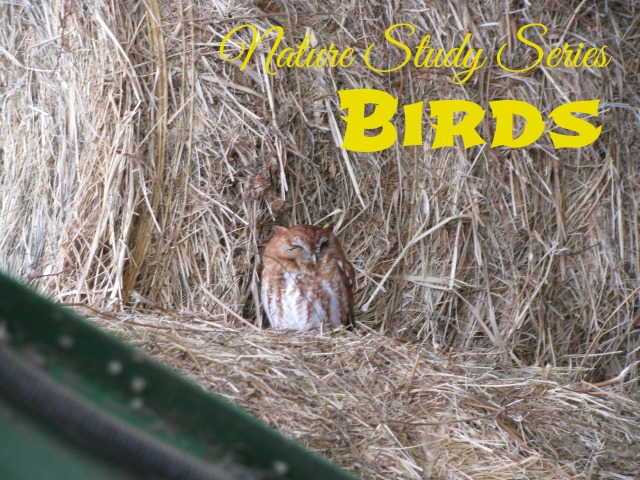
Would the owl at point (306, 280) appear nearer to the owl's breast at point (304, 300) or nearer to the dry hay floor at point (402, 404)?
the owl's breast at point (304, 300)

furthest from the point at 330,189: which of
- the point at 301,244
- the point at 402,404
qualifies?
the point at 402,404

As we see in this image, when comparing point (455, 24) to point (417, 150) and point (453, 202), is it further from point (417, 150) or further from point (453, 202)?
point (453, 202)

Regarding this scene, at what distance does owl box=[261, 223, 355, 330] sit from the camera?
3.91 metres

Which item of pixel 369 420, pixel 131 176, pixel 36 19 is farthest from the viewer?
pixel 36 19

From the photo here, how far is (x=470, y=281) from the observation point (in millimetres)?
4250

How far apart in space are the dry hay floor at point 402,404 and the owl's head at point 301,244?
62 cm

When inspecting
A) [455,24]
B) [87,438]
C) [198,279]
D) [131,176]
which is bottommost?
[198,279]

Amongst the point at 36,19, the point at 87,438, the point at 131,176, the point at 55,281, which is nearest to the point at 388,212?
the point at 131,176

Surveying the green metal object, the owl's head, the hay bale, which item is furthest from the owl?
the green metal object

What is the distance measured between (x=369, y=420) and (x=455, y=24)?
2.62 m

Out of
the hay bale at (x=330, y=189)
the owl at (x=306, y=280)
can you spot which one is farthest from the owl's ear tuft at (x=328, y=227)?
the hay bale at (x=330, y=189)

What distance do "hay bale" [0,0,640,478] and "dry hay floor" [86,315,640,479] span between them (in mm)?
34

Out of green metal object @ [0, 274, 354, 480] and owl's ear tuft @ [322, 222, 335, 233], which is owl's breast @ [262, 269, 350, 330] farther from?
green metal object @ [0, 274, 354, 480]

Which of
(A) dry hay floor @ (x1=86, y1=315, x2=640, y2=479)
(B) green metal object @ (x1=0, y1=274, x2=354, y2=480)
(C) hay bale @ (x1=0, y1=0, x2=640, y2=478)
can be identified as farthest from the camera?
(C) hay bale @ (x1=0, y1=0, x2=640, y2=478)
